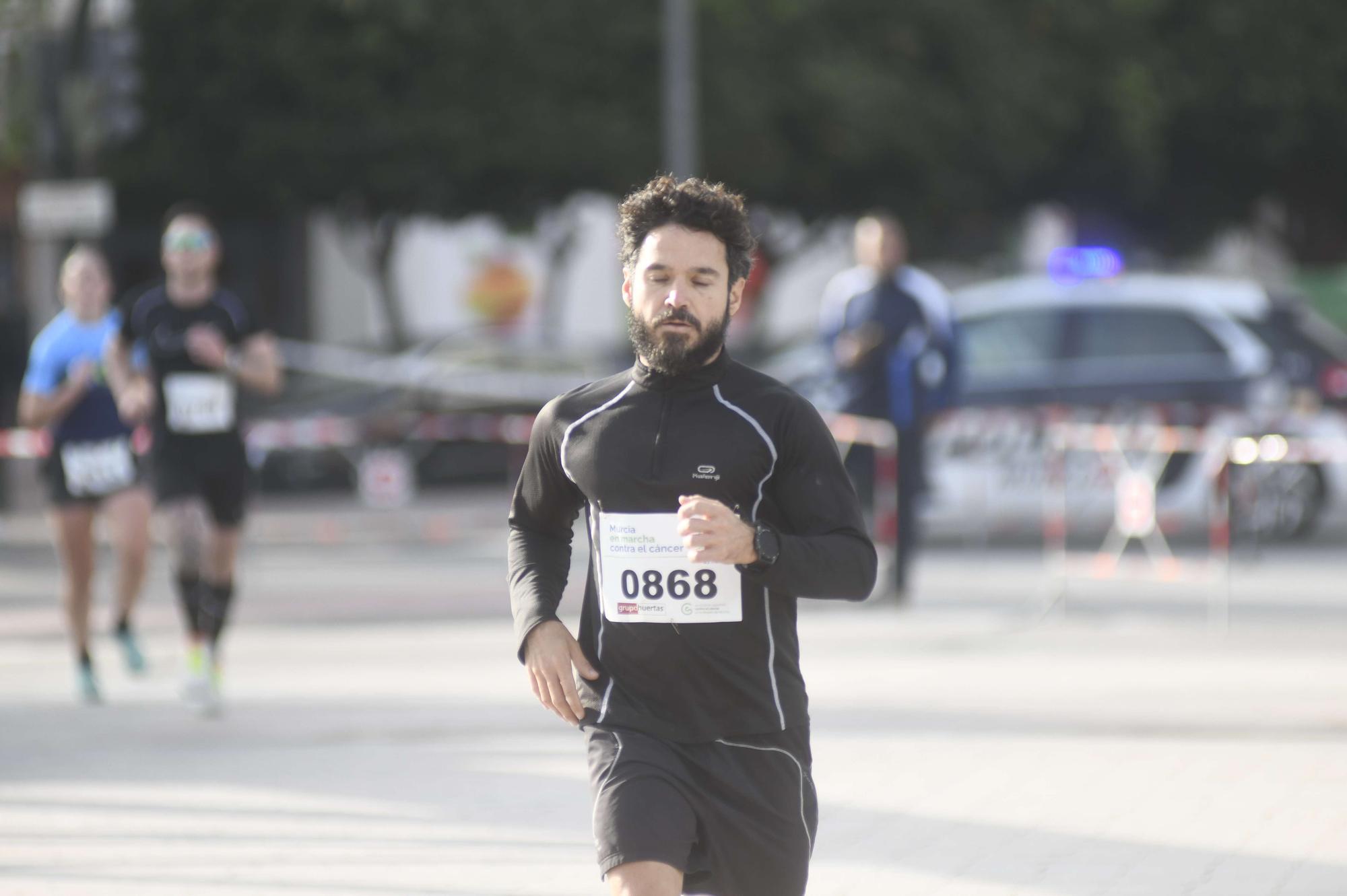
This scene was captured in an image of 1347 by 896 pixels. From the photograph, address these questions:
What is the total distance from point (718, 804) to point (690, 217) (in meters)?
1.13

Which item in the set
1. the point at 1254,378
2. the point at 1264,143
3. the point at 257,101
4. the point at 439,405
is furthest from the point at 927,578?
the point at 1264,143

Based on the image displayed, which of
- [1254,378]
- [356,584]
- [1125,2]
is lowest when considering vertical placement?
[356,584]

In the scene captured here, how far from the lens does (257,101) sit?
25.4m

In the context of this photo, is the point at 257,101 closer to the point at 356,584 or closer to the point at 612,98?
the point at 612,98

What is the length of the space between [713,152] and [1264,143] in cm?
846

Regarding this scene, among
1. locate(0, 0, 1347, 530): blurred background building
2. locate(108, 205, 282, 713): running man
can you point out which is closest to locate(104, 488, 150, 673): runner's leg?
locate(108, 205, 282, 713): running man

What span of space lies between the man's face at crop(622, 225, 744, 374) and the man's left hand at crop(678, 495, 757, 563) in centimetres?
34

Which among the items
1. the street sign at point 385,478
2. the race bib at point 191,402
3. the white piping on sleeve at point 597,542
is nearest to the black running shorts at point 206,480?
the race bib at point 191,402

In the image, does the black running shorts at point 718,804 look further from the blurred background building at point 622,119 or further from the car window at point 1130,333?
the blurred background building at point 622,119

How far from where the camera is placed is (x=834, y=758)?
26.6 ft

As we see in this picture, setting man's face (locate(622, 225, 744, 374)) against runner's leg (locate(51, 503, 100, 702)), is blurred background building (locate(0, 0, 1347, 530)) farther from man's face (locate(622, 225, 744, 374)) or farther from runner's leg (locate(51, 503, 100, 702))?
man's face (locate(622, 225, 744, 374))

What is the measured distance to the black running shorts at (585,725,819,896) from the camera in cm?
414

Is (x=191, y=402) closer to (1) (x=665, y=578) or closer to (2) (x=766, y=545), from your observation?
(1) (x=665, y=578)

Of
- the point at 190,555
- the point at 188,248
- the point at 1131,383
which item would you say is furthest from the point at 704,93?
the point at 190,555
